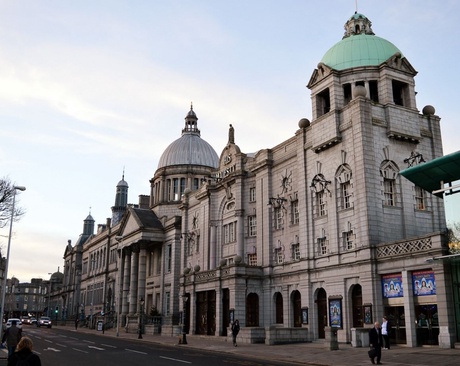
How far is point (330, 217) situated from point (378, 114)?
8.05m

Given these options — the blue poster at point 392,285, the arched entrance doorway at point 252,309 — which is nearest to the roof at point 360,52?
the blue poster at point 392,285

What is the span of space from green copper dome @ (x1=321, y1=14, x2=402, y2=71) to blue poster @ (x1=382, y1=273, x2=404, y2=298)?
1656 centimetres

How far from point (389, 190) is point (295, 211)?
9.58 m

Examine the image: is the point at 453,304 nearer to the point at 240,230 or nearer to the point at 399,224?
the point at 399,224

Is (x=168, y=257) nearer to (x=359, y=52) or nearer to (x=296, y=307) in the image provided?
(x=296, y=307)

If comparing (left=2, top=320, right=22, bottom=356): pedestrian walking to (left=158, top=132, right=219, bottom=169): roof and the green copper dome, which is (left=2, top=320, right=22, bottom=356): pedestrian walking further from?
(left=158, top=132, right=219, bottom=169): roof

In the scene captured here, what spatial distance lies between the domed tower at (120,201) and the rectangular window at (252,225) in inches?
2687

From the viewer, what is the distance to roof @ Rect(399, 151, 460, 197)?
2200 centimetres

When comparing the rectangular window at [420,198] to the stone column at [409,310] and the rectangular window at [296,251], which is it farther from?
the rectangular window at [296,251]

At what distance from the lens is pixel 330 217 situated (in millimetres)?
36031

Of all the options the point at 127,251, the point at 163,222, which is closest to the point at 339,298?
the point at 163,222

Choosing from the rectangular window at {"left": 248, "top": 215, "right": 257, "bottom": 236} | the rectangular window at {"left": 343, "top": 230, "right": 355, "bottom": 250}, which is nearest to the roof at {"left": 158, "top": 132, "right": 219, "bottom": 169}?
the rectangular window at {"left": 248, "top": 215, "right": 257, "bottom": 236}

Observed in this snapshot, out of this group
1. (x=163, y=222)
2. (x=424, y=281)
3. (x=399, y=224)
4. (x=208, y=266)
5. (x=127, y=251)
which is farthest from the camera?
(x=127, y=251)

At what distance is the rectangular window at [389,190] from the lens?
33981mm
